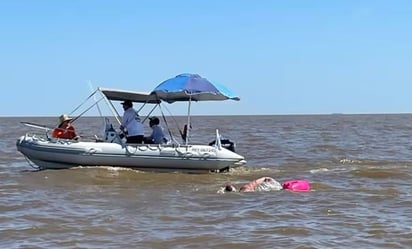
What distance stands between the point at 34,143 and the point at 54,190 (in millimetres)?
3429

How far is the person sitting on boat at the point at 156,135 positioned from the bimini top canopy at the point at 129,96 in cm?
68

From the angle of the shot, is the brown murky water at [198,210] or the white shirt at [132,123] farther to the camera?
the white shirt at [132,123]

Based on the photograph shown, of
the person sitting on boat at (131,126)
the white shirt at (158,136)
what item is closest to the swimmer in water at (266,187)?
the white shirt at (158,136)

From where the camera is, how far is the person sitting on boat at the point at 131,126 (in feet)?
58.8

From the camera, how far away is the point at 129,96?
61.4 feet

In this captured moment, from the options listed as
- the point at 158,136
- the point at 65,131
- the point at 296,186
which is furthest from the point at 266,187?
the point at 65,131

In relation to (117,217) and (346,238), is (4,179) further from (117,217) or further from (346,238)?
(346,238)

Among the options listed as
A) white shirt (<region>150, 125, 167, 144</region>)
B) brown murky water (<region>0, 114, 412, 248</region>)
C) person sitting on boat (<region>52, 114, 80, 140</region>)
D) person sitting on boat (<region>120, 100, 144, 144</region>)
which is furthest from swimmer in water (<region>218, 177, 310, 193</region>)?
person sitting on boat (<region>52, 114, 80, 140</region>)

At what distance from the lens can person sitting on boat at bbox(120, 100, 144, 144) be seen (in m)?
17.9

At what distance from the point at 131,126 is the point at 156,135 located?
2.21 feet

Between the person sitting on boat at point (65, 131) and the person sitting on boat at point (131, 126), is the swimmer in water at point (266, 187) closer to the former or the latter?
the person sitting on boat at point (131, 126)

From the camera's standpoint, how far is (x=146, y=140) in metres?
18.2

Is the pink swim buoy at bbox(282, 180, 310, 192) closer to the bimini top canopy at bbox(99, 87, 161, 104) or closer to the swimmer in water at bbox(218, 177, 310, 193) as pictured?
the swimmer in water at bbox(218, 177, 310, 193)

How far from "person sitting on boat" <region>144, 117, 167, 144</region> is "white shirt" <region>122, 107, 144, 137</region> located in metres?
0.27
